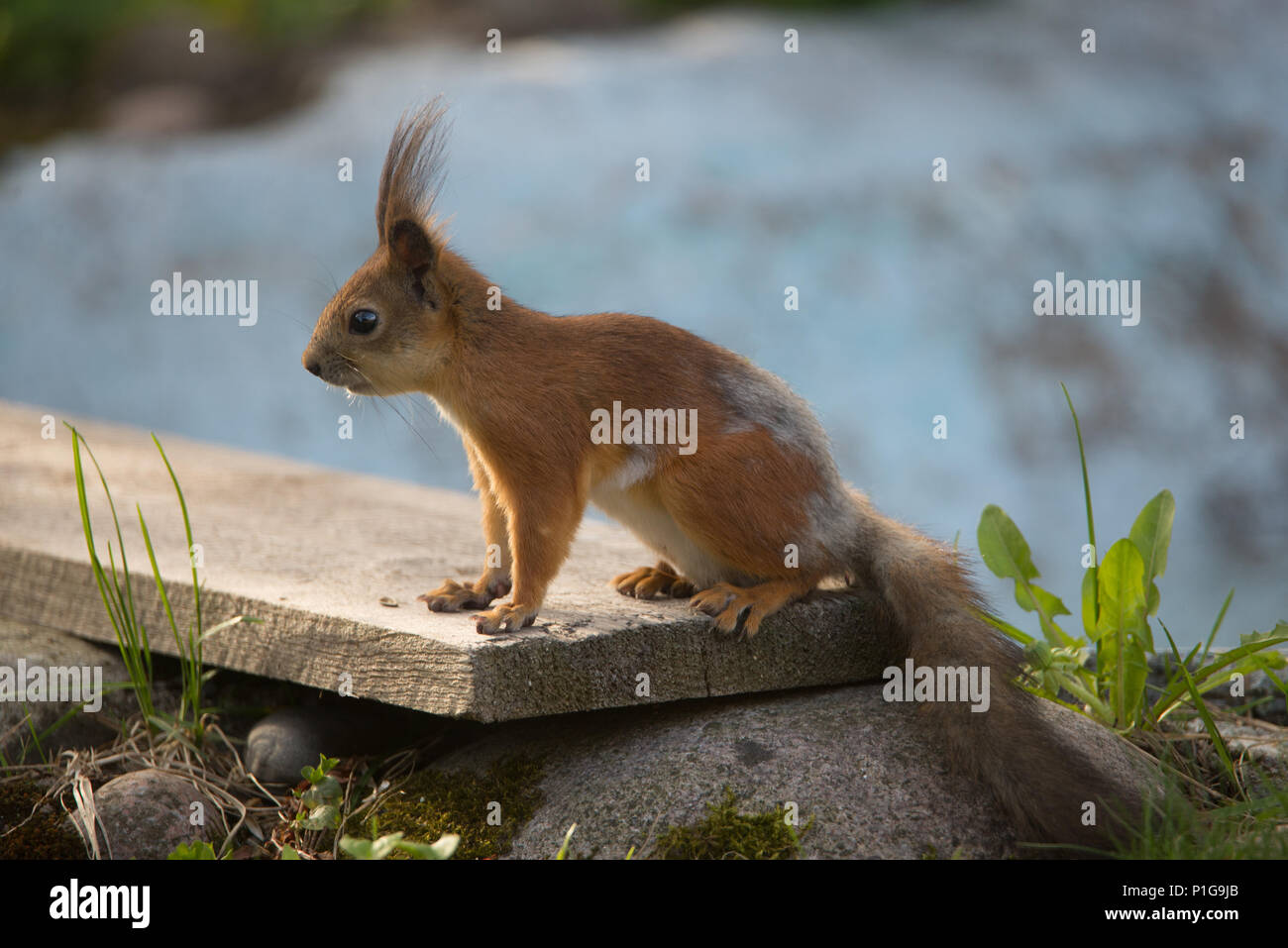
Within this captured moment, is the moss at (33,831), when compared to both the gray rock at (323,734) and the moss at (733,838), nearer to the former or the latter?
the gray rock at (323,734)

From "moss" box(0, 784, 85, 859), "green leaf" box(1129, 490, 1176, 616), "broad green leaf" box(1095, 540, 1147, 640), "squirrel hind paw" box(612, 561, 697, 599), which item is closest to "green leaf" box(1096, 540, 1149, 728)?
"broad green leaf" box(1095, 540, 1147, 640)

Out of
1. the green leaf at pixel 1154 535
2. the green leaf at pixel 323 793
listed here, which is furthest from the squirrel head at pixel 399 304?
the green leaf at pixel 1154 535

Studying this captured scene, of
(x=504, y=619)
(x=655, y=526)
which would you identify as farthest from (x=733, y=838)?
(x=655, y=526)

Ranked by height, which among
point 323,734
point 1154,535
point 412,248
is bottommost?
point 323,734

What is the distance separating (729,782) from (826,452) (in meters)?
1.01

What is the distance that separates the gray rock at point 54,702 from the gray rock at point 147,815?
19.3 inches

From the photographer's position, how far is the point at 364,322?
3.49m

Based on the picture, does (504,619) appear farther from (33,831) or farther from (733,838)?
(33,831)

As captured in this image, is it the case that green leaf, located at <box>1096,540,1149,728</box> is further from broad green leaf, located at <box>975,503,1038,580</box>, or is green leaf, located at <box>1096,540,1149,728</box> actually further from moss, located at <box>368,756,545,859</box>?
Answer: moss, located at <box>368,756,545,859</box>

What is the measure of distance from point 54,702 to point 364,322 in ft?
5.03

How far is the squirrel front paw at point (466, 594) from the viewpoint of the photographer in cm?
362

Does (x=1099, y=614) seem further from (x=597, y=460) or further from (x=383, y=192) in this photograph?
(x=383, y=192)

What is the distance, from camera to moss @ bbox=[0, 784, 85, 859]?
10.7ft

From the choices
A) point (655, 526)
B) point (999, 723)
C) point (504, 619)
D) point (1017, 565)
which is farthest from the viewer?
point (1017, 565)
